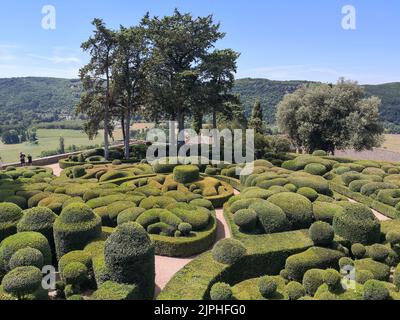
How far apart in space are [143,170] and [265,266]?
16.5m

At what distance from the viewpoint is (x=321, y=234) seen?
44.2ft

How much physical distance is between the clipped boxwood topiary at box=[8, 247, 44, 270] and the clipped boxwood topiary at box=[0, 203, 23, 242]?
10.9ft

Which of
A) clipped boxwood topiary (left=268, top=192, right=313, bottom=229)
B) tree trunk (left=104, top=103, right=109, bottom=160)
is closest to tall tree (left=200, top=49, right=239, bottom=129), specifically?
tree trunk (left=104, top=103, right=109, bottom=160)

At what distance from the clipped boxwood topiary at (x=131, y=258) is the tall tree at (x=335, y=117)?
31.4 metres

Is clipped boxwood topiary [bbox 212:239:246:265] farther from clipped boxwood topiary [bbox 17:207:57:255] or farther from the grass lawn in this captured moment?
the grass lawn

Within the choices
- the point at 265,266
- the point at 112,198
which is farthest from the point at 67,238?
the point at 265,266

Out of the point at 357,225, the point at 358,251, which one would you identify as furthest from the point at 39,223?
the point at 357,225

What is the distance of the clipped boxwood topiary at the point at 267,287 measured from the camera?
1112 cm

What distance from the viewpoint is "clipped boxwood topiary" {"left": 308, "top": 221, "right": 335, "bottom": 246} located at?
13484mm

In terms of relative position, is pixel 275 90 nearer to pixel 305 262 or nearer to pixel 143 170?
pixel 143 170

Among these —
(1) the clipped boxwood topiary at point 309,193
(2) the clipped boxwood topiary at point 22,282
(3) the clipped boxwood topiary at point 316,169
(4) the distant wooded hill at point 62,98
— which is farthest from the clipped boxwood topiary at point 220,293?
(4) the distant wooded hill at point 62,98

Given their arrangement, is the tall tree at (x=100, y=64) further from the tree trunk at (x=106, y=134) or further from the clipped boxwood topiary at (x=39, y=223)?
the clipped boxwood topiary at (x=39, y=223)

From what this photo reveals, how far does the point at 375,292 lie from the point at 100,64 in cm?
3376

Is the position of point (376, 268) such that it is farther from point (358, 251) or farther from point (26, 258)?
point (26, 258)
